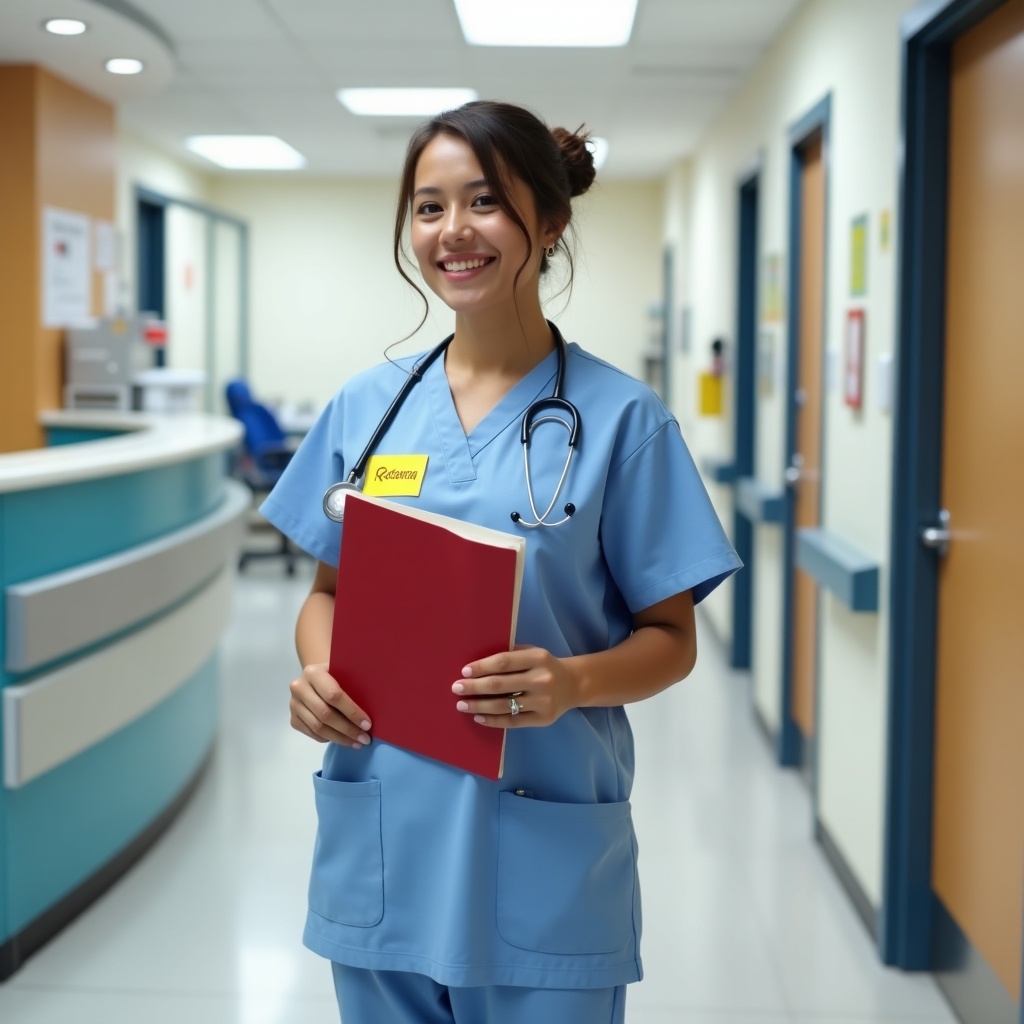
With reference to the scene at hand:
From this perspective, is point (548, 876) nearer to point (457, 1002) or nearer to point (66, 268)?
point (457, 1002)

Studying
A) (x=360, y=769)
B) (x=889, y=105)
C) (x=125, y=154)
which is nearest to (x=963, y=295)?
(x=889, y=105)

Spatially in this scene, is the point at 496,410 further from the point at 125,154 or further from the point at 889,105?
the point at 125,154

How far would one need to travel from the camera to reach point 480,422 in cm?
132

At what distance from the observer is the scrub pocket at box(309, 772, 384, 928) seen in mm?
1260

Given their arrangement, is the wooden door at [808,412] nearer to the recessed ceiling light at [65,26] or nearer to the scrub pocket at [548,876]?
the recessed ceiling light at [65,26]

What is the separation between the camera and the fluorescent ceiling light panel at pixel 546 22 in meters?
4.20

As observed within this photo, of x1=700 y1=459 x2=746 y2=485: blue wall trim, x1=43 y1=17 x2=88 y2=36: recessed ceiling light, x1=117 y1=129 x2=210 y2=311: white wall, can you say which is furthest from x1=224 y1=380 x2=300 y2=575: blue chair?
x1=43 y1=17 x2=88 y2=36: recessed ceiling light

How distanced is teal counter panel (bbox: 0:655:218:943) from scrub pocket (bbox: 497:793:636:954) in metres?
1.66

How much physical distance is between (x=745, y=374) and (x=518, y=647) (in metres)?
4.19

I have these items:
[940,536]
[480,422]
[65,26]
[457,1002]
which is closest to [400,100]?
[65,26]

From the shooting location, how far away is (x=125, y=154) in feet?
23.1

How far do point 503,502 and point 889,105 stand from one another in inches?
77.2

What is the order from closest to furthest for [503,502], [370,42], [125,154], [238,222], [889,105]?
[503,502] < [889,105] < [370,42] < [125,154] < [238,222]

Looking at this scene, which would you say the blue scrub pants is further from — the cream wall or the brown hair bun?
the cream wall
